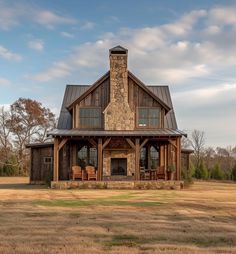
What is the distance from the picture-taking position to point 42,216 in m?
10.6

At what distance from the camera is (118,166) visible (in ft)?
82.4

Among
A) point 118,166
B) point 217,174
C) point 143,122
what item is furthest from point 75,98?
point 217,174

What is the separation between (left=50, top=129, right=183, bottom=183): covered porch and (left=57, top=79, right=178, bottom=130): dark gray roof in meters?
1.27

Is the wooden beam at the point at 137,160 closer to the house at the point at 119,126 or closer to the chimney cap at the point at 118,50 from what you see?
the house at the point at 119,126

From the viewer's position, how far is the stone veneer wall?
2484 cm

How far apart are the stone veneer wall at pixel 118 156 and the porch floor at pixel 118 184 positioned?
219 centimetres

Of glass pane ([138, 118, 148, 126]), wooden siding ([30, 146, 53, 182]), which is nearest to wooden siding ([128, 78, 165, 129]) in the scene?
glass pane ([138, 118, 148, 126])

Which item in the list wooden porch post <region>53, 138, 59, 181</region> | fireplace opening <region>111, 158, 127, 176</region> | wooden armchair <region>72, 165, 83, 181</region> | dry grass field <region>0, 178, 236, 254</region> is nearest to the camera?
dry grass field <region>0, 178, 236, 254</region>

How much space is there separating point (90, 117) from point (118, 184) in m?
4.87

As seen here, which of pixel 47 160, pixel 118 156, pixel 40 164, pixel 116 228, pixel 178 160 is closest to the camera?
pixel 116 228

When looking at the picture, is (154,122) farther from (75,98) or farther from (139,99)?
(75,98)

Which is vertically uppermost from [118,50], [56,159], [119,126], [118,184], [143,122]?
[118,50]

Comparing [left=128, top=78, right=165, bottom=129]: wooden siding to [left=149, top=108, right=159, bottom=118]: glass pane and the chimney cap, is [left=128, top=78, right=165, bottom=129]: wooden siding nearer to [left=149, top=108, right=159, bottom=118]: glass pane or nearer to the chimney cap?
[left=149, top=108, right=159, bottom=118]: glass pane

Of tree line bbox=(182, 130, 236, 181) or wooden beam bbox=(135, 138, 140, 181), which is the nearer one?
wooden beam bbox=(135, 138, 140, 181)
